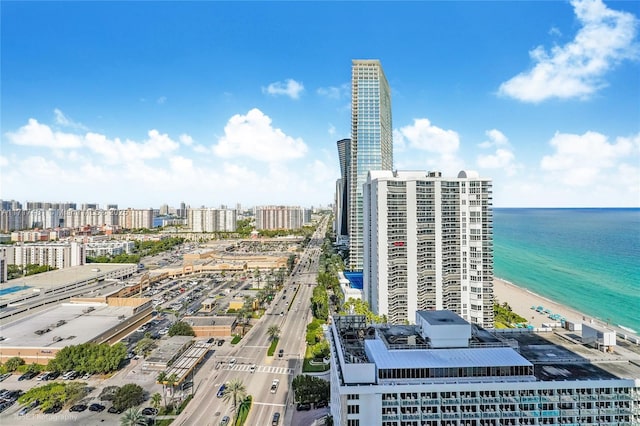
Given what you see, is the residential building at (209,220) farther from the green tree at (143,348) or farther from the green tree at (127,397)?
the green tree at (127,397)

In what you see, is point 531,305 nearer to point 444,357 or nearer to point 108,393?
point 444,357

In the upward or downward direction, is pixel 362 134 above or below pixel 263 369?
above

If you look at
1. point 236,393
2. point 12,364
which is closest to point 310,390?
point 236,393

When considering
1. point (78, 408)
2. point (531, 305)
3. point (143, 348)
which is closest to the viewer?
point (78, 408)

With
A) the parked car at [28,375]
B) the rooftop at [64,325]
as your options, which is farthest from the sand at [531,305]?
the parked car at [28,375]

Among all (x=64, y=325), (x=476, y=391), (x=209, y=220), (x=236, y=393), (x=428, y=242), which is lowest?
(x=236, y=393)

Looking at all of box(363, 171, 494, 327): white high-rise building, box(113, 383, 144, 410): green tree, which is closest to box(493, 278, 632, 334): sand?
box(363, 171, 494, 327): white high-rise building

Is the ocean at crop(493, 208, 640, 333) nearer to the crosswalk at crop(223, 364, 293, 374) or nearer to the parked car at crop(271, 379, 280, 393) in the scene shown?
the crosswalk at crop(223, 364, 293, 374)
